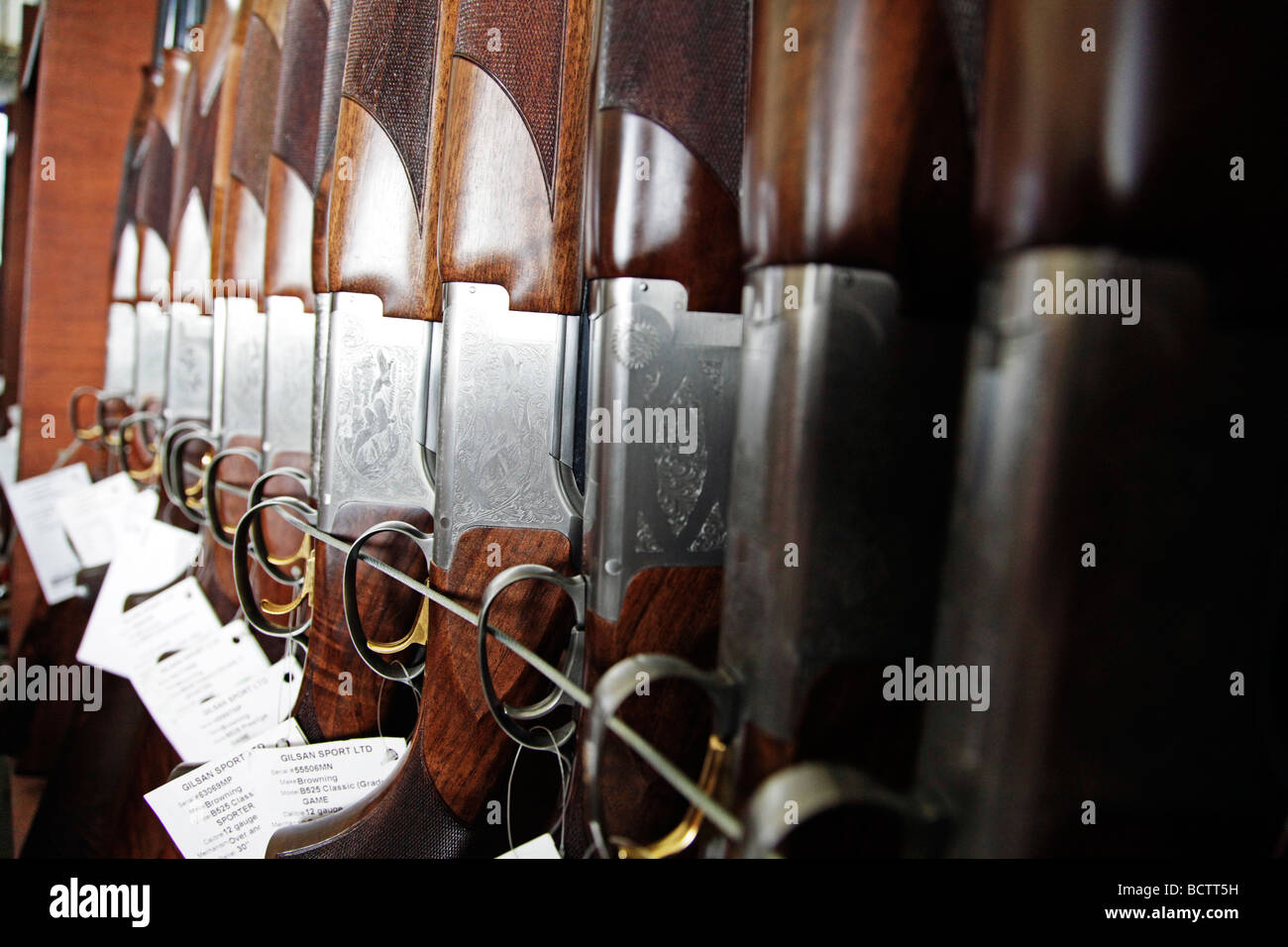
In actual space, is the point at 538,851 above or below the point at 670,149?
below

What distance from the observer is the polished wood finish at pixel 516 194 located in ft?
2.48

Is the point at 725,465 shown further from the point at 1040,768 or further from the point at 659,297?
the point at 1040,768

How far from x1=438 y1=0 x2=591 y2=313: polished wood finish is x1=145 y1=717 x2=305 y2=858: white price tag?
48 centimetres

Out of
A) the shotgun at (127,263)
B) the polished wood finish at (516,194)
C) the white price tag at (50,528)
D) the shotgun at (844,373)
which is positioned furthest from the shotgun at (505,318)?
the shotgun at (127,263)

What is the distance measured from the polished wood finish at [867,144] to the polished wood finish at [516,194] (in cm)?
35

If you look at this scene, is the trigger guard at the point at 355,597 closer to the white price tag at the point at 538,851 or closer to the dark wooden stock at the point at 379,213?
the dark wooden stock at the point at 379,213

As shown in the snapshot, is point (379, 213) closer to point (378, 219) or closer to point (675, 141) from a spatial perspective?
point (378, 219)

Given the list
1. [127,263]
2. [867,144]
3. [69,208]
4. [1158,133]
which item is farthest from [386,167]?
[69,208]

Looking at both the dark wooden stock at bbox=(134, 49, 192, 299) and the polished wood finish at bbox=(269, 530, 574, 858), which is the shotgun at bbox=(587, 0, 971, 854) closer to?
the polished wood finish at bbox=(269, 530, 574, 858)

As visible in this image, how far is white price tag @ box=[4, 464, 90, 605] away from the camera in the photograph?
6.50ft

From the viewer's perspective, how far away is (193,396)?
1780mm

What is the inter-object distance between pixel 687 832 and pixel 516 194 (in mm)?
515

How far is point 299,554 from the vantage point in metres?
1.11
